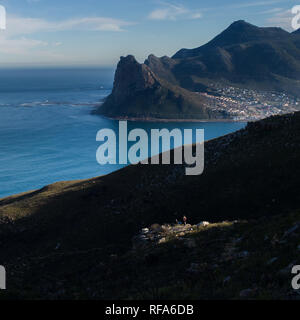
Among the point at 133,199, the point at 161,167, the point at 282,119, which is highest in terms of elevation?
the point at 282,119

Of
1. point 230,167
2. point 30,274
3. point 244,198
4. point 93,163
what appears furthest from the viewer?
point 93,163

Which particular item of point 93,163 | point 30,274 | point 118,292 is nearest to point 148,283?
point 118,292

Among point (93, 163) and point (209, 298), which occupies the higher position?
point (209, 298)

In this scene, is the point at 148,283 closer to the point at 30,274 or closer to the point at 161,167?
the point at 30,274
